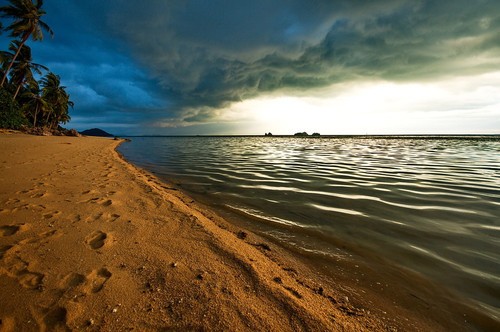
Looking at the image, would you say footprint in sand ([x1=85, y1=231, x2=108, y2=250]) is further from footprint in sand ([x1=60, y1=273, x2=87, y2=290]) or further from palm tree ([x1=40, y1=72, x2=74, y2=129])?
palm tree ([x1=40, y1=72, x2=74, y2=129])

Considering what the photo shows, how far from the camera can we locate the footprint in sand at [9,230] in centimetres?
312

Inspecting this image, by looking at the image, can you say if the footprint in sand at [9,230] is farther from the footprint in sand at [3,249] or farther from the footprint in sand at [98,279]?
the footprint in sand at [98,279]

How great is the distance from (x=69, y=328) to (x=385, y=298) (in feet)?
9.96

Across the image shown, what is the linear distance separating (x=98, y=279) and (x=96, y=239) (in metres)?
1.05

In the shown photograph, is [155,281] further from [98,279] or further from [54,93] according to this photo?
[54,93]

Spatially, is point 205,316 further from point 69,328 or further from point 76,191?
point 76,191

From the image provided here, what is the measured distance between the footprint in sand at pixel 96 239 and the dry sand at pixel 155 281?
13mm

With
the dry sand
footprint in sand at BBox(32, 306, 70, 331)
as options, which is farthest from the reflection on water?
footprint in sand at BBox(32, 306, 70, 331)

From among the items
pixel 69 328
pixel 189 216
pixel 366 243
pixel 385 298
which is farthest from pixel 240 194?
pixel 69 328

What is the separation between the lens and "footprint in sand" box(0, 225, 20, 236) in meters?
3.12

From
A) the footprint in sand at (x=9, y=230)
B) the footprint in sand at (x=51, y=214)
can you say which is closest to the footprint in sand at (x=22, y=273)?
the footprint in sand at (x=9, y=230)

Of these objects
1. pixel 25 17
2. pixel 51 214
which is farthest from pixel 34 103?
pixel 51 214

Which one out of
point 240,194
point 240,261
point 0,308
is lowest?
point 240,194

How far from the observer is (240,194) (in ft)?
22.1
